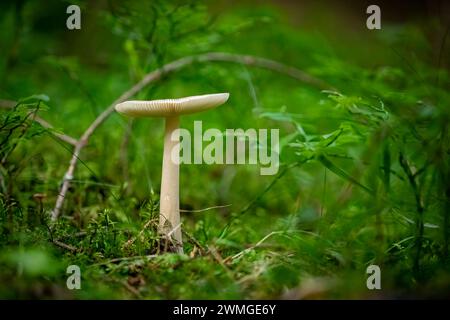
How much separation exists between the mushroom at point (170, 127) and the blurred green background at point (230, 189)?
2.2 inches

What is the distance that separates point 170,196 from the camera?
187 centimetres

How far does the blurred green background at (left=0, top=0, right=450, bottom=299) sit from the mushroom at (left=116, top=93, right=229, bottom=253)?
57mm

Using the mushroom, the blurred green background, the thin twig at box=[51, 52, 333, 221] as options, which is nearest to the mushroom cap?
the mushroom

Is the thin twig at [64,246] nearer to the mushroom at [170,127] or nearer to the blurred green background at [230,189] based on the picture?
the blurred green background at [230,189]

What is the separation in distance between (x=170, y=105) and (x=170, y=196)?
365mm

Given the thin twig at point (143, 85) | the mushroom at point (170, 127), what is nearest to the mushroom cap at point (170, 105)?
the mushroom at point (170, 127)

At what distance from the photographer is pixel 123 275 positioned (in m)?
1.62

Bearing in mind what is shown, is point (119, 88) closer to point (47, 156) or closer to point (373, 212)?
point (47, 156)

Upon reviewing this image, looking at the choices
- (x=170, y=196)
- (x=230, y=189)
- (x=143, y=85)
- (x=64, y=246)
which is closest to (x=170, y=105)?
(x=170, y=196)

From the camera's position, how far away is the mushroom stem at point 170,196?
71.4 inches

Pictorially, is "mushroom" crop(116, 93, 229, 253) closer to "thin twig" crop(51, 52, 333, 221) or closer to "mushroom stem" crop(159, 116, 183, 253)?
"mushroom stem" crop(159, 116, 183, 253)

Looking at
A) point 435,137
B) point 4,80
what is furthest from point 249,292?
point 4,80

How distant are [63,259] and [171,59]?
7.05ft
